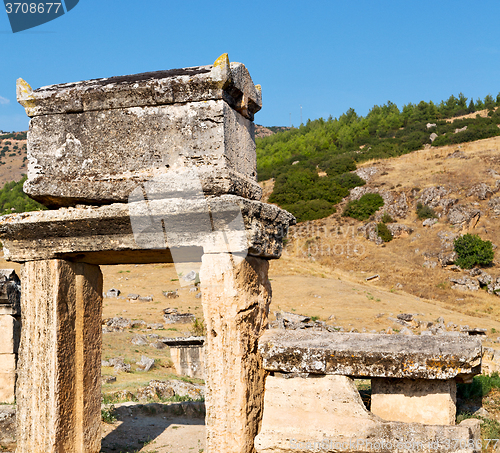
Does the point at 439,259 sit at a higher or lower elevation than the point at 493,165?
lower

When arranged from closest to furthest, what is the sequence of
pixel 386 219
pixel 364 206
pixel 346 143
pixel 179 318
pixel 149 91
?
1. pixel 149 91
2. pixel 179 318
3. pixel 386 219
4. pixel 364 206
5. pixel 346 143

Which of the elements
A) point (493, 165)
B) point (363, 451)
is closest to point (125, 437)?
point (363, 451)

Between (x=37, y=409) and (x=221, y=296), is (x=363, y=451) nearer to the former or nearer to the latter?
(x=221, y=296)

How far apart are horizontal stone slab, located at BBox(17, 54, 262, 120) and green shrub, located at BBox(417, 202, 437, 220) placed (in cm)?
3089

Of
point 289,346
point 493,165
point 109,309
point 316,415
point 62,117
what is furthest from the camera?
point 493,165

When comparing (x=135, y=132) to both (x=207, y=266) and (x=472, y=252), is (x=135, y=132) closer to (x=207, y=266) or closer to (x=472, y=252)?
(x=207, y=266)

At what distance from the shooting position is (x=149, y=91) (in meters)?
3.80

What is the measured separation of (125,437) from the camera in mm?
5938

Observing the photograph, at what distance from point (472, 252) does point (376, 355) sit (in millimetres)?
26027

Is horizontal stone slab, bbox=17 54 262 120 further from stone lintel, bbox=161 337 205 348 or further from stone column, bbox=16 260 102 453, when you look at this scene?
stone lintel, bbox=161 337 205 348

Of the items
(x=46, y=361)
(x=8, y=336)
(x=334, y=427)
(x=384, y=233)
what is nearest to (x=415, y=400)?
(x=334, y=427)

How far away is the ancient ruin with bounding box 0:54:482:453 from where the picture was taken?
3.43m

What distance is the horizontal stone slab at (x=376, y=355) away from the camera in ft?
11.1

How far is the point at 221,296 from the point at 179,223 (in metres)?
0.64
